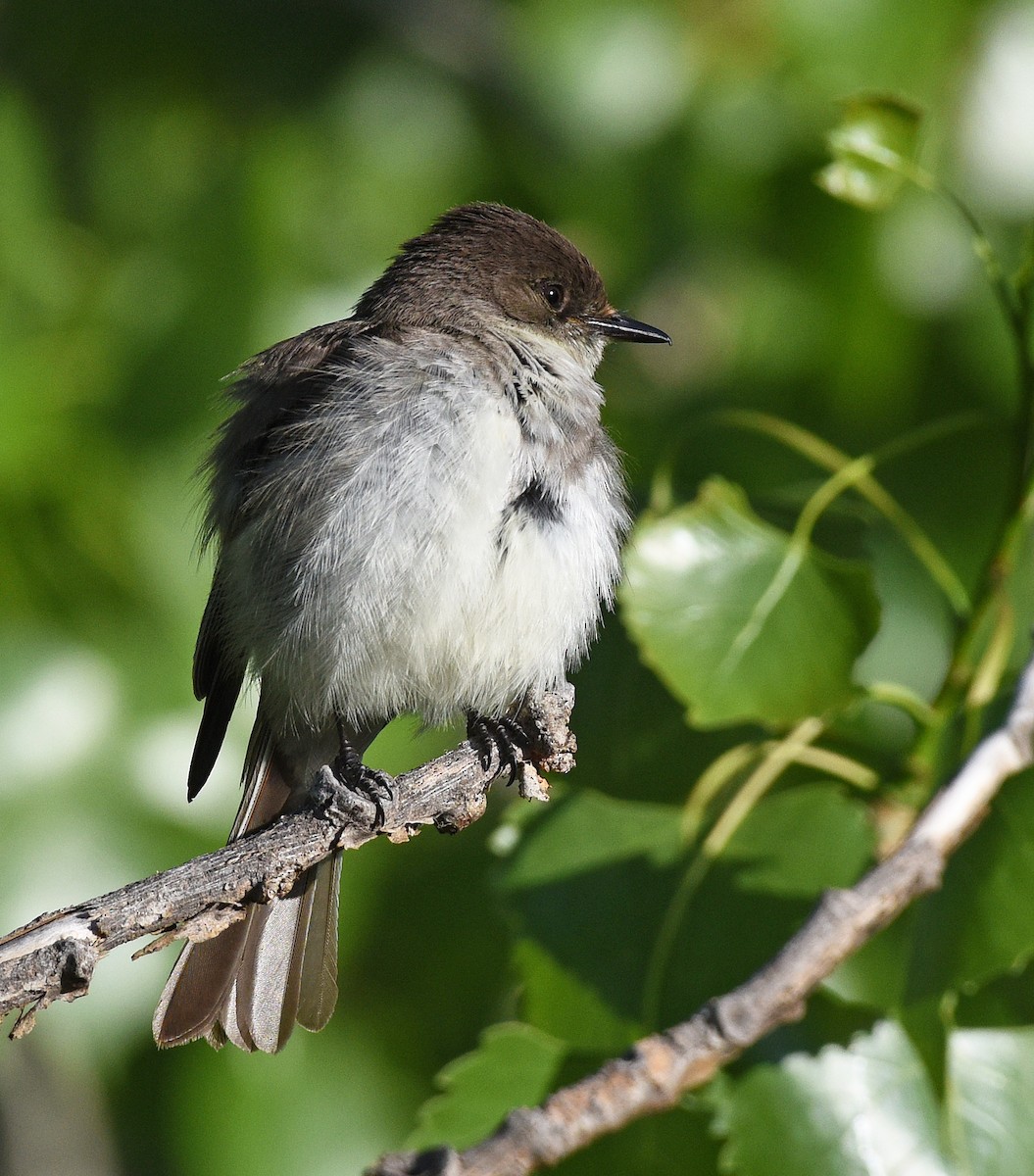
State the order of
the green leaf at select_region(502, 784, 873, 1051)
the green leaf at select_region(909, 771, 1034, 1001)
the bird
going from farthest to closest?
the bird → the green leaf at select_region(502, 784, 873, 1051) → the green leaf at select_region(909, 771, 1034, 1001)

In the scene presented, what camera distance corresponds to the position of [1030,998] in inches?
104

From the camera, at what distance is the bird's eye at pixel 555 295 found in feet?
11.9

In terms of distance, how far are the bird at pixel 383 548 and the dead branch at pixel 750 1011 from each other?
83 centimetres

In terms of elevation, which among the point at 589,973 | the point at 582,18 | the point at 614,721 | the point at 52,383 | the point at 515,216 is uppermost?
the point at 582,18

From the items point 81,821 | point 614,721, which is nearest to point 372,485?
point 614,721

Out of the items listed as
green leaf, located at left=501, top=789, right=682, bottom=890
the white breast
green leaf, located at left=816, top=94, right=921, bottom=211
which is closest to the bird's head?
the white breast

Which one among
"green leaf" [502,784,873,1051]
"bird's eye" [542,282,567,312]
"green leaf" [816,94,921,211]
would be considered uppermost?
"green leaf" [816,94,921,211]

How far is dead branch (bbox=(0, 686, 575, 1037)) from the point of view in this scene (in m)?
1.98

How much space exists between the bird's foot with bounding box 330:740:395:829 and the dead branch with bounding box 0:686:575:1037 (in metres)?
0.01

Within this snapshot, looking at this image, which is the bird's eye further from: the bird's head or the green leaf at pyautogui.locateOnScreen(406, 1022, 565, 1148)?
the green leaf at pyautogui.locateOnScreen(406, 1022, 565, 1148)

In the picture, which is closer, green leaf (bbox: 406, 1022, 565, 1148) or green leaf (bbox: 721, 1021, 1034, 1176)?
green leaf (bbox: 721, 1021, 1034, 1176)

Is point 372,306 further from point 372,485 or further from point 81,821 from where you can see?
point 81,821

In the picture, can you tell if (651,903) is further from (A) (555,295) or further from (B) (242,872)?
(A) (555,295)

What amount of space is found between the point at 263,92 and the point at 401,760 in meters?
1.73
